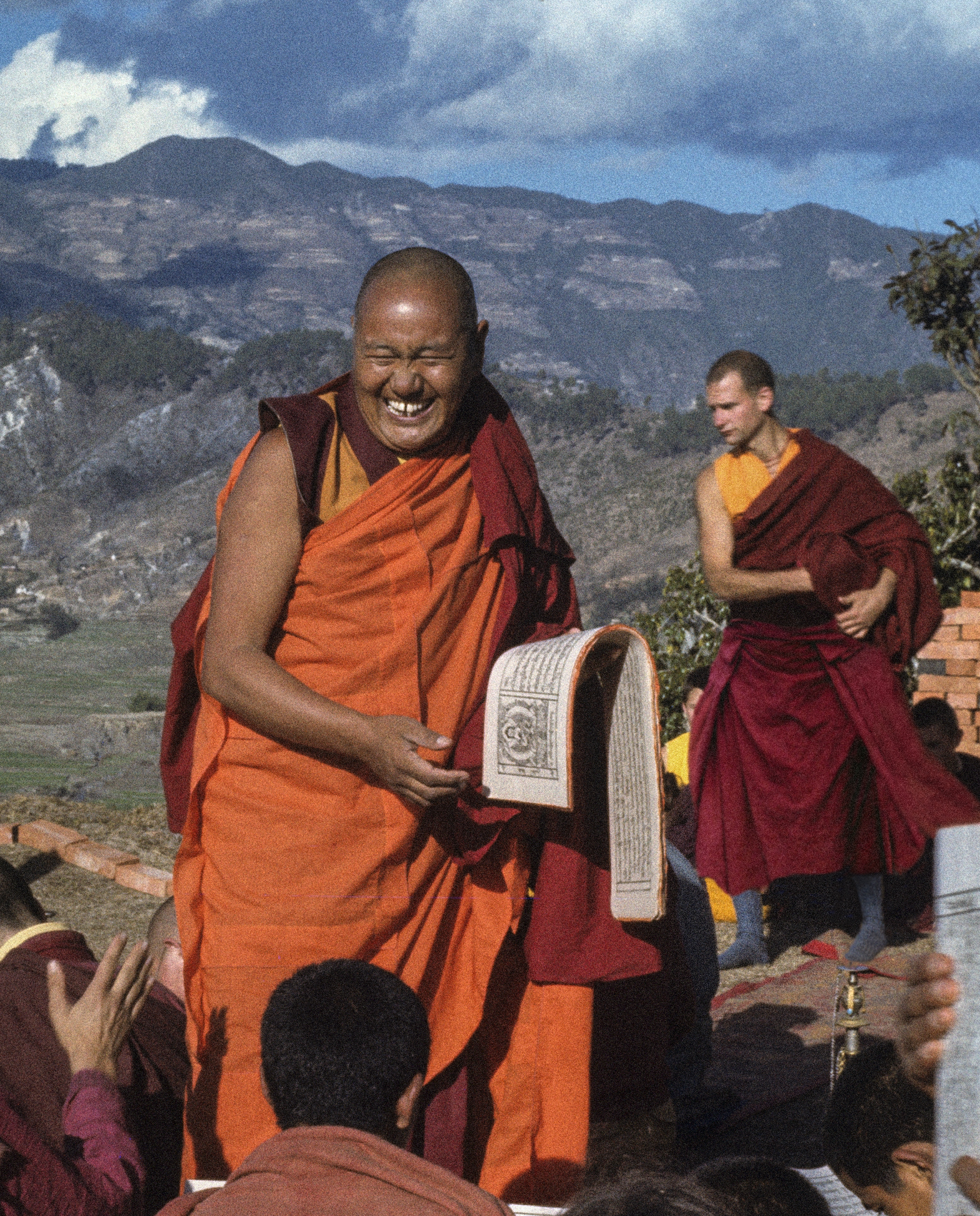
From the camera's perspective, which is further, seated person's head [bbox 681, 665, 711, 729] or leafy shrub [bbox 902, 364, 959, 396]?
leafy shrub [bbox 902, 364, 959, 396]

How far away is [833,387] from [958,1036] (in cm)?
5297

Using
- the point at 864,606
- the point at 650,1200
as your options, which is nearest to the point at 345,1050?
the point at 650,1200

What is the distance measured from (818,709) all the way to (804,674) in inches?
5.7

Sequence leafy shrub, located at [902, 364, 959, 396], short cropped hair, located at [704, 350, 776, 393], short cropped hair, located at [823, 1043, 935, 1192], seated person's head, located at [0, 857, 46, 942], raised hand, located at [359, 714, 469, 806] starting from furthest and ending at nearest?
leafy shrub, located at [902, 364, 959, 396] → short cropped hair, located at [704, 350, 776, 393] → seated person's head, located at [0, 857, 46, 942] → raised hand, located at [359, 714, 469, 806] → short cropped hair, located at [823, 1043, 935, 1192]

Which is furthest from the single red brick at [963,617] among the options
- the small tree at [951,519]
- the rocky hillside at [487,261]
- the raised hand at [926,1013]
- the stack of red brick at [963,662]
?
the rocky hillside at [487,261]

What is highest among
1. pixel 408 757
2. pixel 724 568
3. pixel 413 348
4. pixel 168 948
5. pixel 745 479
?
pixel 413 348

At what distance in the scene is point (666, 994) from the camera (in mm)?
3188

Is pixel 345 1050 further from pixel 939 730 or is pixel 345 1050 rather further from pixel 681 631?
pixel 681 631

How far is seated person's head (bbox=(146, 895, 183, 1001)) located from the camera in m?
3.08

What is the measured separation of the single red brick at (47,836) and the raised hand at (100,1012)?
4596 mm

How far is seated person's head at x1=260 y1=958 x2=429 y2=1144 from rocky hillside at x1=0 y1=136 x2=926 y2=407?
10328 centimetres

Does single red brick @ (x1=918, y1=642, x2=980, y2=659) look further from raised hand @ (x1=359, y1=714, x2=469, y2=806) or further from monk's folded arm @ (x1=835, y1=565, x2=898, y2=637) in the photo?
raised hand @ (x1=359, y1=714, x2=469, y2=806)

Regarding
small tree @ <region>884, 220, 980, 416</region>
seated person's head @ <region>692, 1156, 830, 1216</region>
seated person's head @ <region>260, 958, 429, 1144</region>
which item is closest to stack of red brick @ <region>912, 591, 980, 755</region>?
small tree @ <region>884, 220, 980, 416</region>

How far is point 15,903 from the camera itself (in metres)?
3.02
